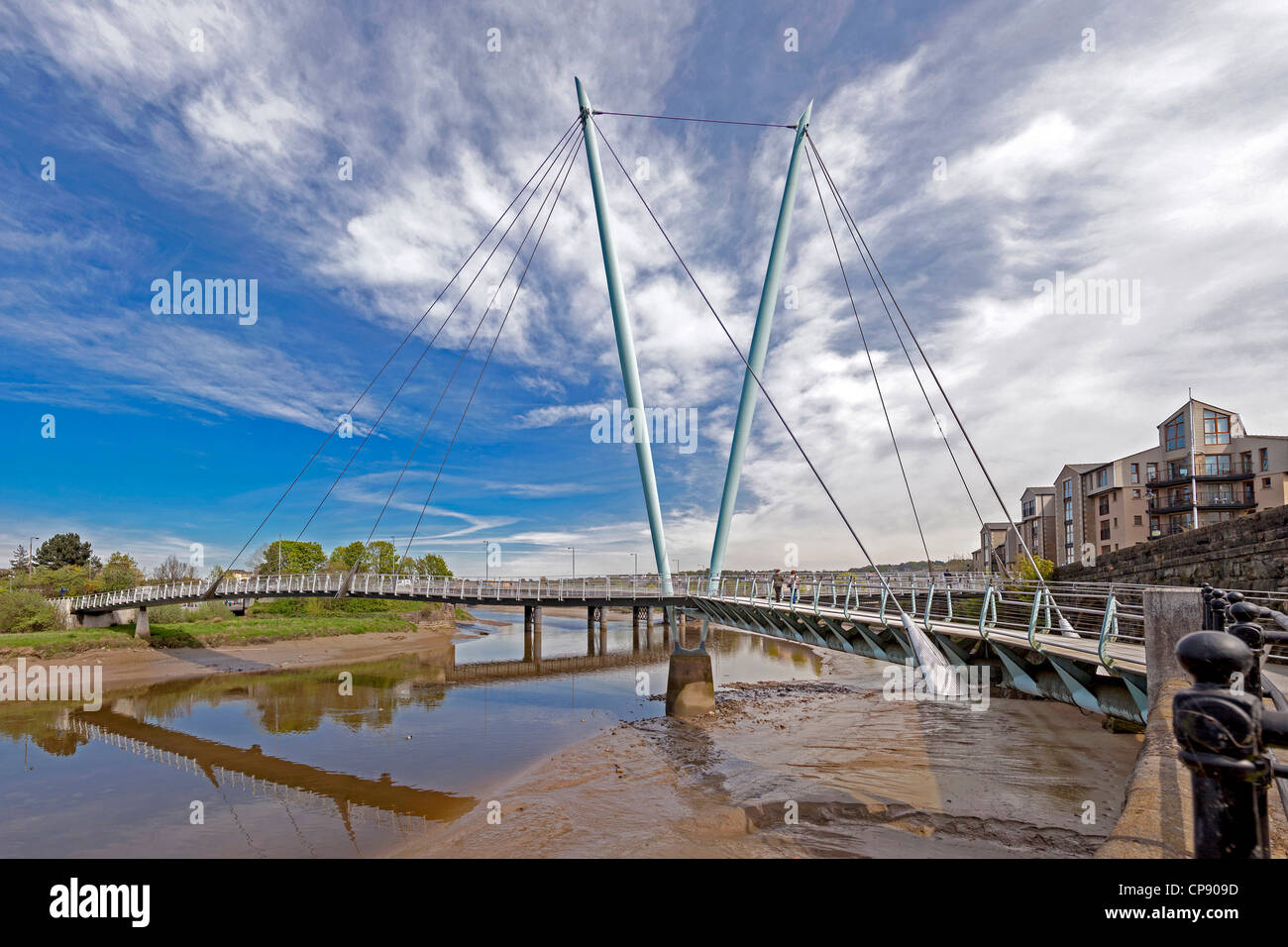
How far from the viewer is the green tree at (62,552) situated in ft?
291

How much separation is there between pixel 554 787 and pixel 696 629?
56753 mm

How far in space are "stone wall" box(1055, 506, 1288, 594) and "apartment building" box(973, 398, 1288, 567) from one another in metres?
11.2

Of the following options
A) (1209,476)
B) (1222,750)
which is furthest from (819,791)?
(1209,476)

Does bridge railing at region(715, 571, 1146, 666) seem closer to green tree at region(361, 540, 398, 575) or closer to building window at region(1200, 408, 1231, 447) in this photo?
building window at region(1200, 408, 1231, 447)

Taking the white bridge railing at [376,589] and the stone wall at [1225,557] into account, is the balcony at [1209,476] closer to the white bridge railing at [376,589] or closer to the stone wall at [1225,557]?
the stone wall at [1225,557]

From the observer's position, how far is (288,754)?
21.2 metres

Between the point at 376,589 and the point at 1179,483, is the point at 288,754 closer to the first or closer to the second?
the point at 376,589

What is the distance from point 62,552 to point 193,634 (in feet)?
206

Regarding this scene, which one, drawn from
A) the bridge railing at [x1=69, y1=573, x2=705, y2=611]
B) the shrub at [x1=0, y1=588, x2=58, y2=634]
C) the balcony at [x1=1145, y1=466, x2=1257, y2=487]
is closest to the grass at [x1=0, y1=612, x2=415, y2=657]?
the shrub at [x1=0, y1=588, x2=58, y2=634]

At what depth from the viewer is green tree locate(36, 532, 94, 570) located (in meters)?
88.8

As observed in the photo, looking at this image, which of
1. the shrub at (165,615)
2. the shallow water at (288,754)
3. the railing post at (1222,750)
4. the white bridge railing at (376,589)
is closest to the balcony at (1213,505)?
the shallow water at (288,754)
